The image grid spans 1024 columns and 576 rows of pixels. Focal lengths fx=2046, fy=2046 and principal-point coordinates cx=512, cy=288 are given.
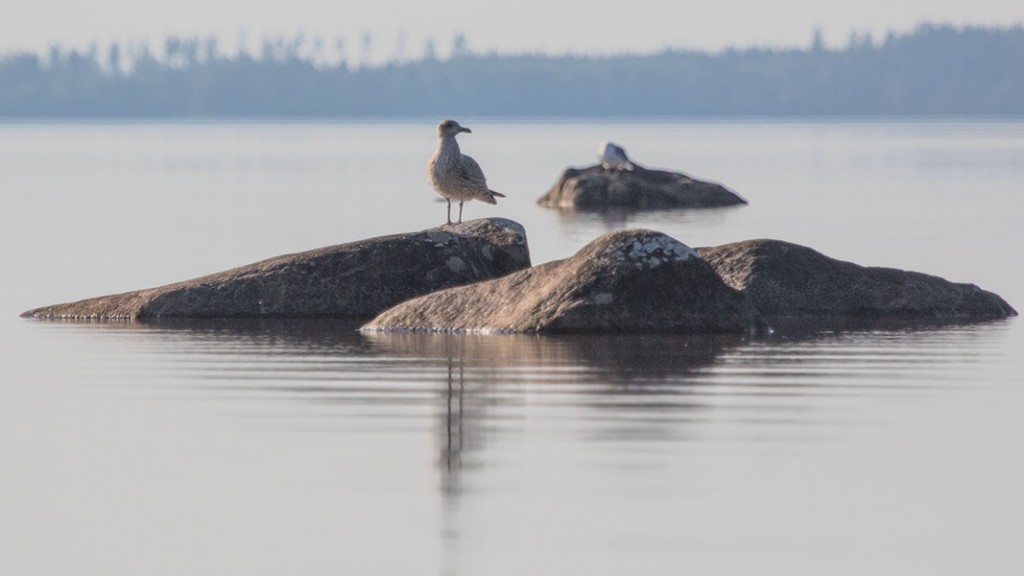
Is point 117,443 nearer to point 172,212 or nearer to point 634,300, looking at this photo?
point 634,300

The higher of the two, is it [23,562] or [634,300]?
[634,300]

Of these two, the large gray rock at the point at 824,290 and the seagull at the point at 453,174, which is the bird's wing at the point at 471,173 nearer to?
the seagull at the point at 453,174

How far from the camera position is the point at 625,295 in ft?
55.2

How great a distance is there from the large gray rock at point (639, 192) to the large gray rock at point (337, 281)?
24.9 m

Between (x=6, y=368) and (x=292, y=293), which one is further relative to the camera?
(x=292, y=293)

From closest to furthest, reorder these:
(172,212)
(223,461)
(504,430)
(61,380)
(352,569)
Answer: (352,569) → (223,461) → (504,430) → (61,380) → (172,212)

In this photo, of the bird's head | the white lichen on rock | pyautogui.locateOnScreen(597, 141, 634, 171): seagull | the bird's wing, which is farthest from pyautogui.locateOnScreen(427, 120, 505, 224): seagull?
pyautogui.locateOnScreen(597, 141, 634, 171): seagull

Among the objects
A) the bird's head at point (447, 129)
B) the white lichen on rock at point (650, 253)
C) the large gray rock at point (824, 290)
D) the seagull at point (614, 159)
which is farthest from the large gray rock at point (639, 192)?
the white lichen on rock at point (650, 253)

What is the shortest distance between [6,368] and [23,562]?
657 cm

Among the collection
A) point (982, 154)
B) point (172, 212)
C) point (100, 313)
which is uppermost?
point (982, 154)

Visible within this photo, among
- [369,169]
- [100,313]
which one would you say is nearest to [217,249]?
[100,313]

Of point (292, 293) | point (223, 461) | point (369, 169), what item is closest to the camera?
point (223, 461)

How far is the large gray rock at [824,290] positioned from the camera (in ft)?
60.8

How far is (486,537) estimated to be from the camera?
9.37 meters
